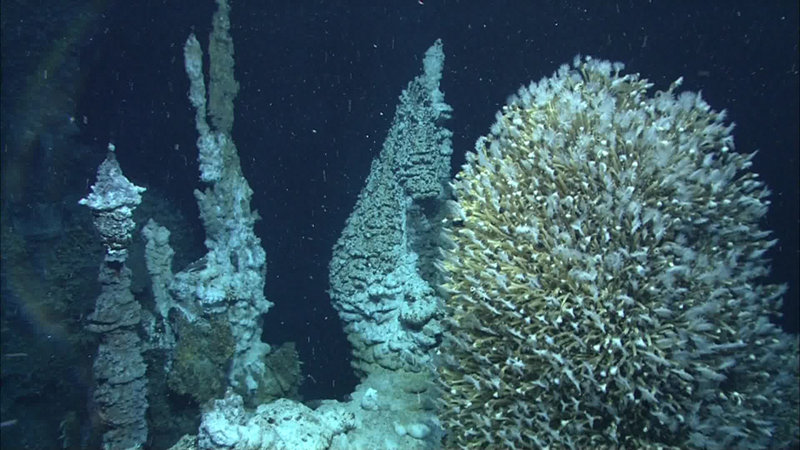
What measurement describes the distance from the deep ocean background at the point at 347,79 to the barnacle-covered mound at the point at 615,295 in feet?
31.2

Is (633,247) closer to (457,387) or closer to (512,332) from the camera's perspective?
(512,332)

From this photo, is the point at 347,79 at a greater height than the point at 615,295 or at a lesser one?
greater

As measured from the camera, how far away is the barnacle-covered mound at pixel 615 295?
8.67 feet

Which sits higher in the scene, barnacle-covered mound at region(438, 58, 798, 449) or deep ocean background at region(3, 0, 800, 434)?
deep ocean background at region(3, 0, 800, 434)

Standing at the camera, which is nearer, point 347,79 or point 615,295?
point 615,295

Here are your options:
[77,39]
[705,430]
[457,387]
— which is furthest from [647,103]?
[77,39]

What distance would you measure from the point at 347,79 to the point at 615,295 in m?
12.4

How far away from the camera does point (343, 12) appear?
44.4 feet

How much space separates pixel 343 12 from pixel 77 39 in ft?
22.8

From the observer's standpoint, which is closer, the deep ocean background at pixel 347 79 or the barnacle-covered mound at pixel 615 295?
the barnacle-covered mound at pixel 615 295

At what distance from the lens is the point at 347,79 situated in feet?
45.2

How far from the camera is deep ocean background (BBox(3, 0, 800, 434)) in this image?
1287cm

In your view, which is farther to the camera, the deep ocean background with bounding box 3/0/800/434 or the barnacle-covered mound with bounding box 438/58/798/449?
the deep ocean background with bounding box 3/0/800/434

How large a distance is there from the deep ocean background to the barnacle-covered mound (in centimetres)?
950
